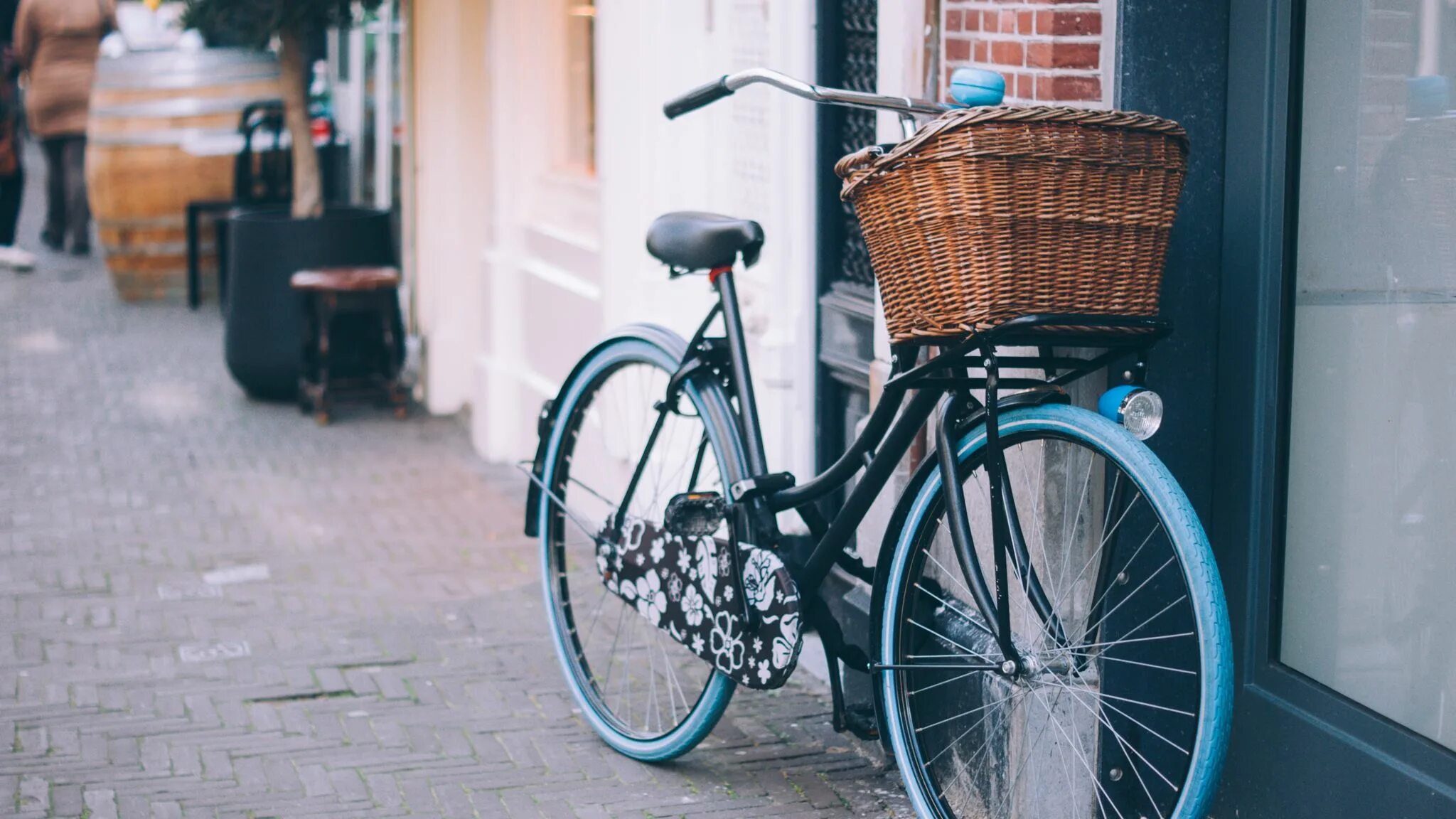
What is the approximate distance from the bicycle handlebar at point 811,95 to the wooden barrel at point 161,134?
793 centimetres

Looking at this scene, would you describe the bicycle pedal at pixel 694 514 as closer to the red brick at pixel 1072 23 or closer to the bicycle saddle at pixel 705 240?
the bicycle saddle at pixel 705 240

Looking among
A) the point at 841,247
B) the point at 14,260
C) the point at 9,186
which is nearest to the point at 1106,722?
the point at 841,247

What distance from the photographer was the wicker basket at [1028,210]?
2.79 meters

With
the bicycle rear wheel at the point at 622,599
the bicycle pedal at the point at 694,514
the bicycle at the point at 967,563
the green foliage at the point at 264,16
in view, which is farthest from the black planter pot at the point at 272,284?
the bicycle pedal at the point at 694,514

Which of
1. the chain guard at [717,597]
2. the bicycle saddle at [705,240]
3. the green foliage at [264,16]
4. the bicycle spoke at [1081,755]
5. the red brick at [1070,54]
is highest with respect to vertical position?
the green foliage at [264,16]

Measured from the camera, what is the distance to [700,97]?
3.51 meters

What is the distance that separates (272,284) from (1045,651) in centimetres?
604

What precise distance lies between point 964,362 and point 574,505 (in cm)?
228

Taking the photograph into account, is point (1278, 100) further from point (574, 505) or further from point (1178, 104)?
point (574, 505)

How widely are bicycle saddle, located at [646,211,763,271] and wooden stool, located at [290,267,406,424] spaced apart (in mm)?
4483

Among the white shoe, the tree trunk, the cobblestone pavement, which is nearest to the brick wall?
the cobblestone pavement

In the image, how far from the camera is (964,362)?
3.06 metres

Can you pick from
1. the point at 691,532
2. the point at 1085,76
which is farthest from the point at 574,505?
the point at 1085,76

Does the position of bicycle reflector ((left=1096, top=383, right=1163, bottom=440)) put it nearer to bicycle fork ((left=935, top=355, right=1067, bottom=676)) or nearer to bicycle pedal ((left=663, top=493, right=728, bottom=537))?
bicycle fork ((left=935, top=355, right=1067, bottom=676))
